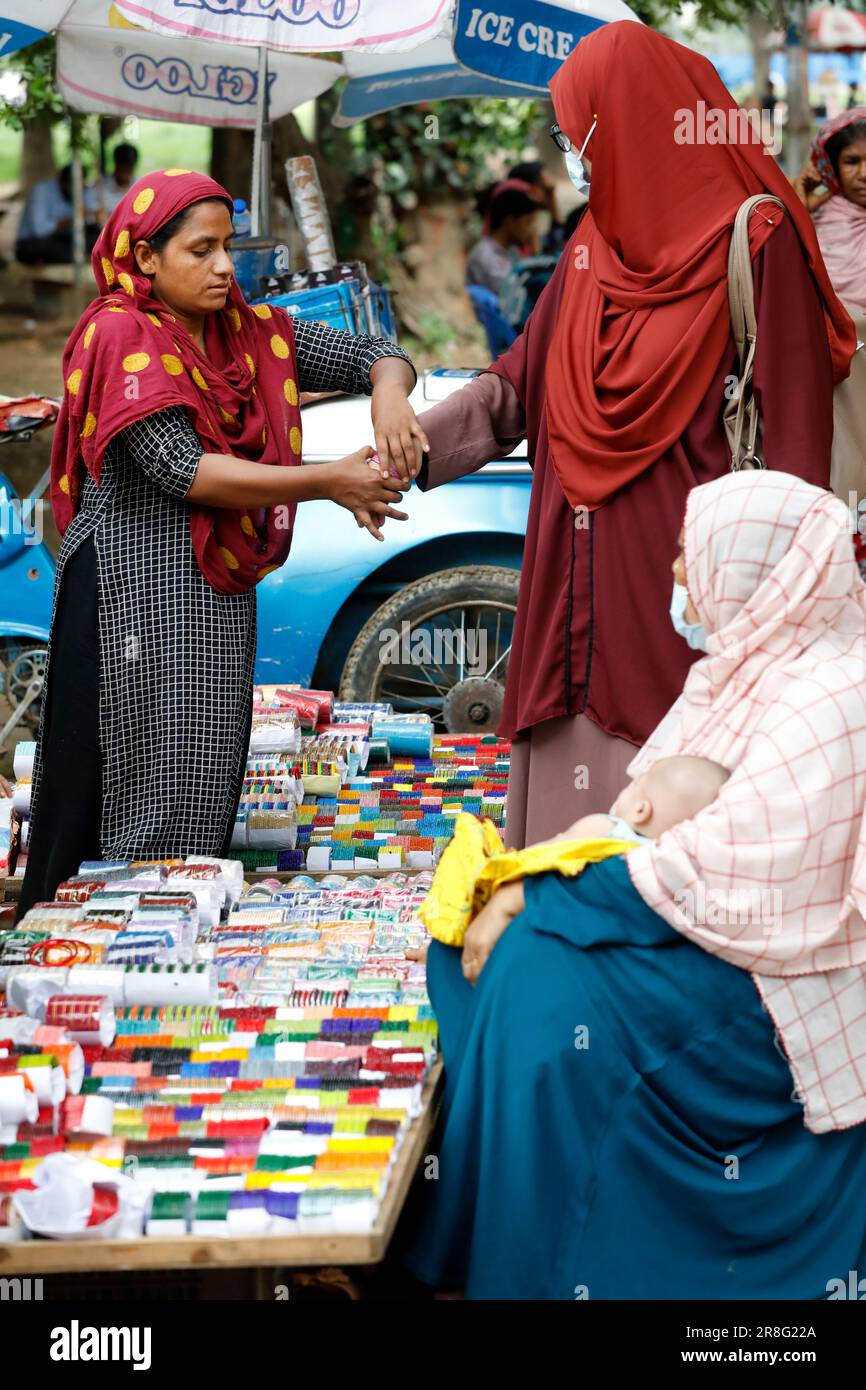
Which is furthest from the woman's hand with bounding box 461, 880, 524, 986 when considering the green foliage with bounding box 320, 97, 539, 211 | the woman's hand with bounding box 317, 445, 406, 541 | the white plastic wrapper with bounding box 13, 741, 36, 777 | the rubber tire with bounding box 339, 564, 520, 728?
Result: the green foliage with bounding box 320, 97, 539, 211

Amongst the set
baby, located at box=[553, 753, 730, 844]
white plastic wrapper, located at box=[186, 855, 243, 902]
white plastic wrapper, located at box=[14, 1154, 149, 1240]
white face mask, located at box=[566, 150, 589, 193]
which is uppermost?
white face mask, located at box=[566, 150, 589, 193]

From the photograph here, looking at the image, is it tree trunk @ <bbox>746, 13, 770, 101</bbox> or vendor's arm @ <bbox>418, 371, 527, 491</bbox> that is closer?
vendor's arm @ <bbox>418, 371, 527, 491</bbox>

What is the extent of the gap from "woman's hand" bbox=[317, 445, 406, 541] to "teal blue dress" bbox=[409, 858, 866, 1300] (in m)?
1.21

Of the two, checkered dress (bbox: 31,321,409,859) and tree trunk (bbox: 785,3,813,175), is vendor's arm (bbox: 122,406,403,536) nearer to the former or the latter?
checkered dress (bbox: 31,321,409,859)

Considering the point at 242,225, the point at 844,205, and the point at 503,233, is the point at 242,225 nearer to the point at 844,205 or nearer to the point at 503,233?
the point at 844,205

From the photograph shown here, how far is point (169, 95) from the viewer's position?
7340 millimetres

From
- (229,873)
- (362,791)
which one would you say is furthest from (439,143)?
(229,873)

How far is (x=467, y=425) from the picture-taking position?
11.5ft

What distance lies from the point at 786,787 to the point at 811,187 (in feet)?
13.2

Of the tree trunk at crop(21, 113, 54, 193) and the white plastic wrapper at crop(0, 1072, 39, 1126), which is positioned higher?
the tree trunk at crop(21, 113, 54, 193)

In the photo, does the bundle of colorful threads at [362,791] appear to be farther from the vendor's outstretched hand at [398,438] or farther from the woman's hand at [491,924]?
the woman's hand at [491,924]

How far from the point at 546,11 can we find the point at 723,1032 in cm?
419

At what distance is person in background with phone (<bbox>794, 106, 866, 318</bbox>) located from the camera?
17.4 ft
